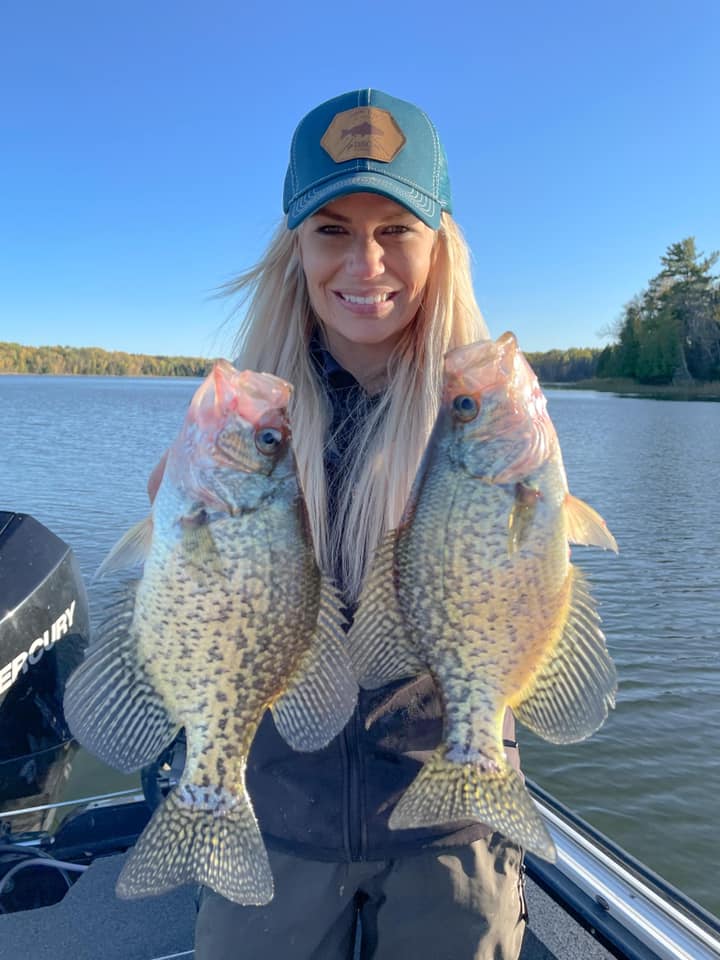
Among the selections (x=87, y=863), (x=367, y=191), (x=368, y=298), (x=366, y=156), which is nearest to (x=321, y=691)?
(x=368, y=298)

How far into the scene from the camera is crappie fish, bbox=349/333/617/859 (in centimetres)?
188

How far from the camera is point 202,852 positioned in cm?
185

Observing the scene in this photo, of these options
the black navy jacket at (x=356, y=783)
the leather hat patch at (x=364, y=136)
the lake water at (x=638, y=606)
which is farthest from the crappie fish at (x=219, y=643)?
the lake water at (x=638, y=606)

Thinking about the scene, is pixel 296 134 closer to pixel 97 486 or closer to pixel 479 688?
pixel 479 688

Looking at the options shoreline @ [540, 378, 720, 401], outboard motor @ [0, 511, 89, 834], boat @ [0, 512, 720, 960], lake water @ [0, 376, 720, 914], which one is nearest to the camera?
boat @ [0, 512, 720, 960]

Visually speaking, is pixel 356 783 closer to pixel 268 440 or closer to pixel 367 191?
pixel 268 440

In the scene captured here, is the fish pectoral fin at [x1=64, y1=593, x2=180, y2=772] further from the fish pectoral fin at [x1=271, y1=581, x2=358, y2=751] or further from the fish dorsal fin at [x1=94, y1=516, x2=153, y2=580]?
the fish pectoral fin at [x1=271, y1=581, x2=358, y2=751]

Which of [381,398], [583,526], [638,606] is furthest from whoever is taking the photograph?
[638,606]

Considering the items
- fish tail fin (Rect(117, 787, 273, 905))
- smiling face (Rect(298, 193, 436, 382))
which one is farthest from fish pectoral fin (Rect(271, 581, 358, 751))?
smiling face (Rect(298, 193, 436, 382))

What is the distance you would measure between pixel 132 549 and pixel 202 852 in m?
0.85

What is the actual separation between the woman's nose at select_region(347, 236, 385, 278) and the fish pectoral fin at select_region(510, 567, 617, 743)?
3.86 feet

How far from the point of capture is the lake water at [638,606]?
247 inches

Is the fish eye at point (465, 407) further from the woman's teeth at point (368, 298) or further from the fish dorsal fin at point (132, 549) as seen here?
the fish dorsal fin at point (132, 549)

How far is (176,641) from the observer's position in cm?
188
